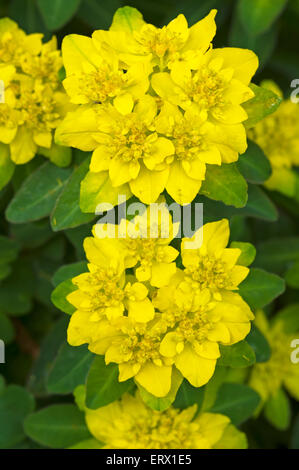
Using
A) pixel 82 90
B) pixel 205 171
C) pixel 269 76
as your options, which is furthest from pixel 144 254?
pixel 269 76

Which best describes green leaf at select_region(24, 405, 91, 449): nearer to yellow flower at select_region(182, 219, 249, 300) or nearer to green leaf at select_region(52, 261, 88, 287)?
green leaf at select_region(52, 261, 88, 287)

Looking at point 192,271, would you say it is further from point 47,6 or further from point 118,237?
point 47,6

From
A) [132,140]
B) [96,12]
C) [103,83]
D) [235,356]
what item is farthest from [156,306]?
[96,12]

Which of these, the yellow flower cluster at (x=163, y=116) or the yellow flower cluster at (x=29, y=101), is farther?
the yellow flower cluster at (x=29, y=101)

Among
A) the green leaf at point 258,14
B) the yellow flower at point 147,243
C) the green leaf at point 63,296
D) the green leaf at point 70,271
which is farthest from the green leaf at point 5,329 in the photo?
the green leaf at point 258,14

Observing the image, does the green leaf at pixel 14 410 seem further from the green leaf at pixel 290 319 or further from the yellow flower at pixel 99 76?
the yellow flower at pixel 99 76

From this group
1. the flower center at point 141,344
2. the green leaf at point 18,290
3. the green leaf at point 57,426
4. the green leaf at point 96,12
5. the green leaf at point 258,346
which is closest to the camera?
the flower center at point 141,344

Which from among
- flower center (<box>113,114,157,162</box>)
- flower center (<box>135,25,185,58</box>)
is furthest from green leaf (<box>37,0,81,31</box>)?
flower center (<box>113,114,157,162</box>)
